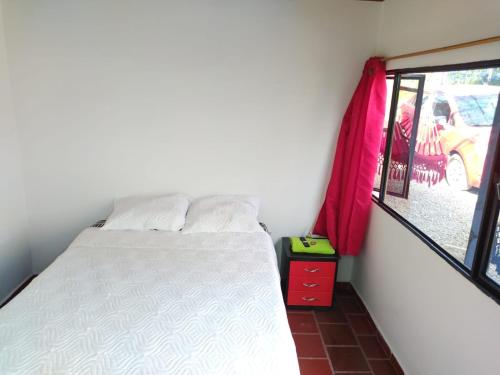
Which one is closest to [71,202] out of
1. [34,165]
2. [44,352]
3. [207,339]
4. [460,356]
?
[34,165]

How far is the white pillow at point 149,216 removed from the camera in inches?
106

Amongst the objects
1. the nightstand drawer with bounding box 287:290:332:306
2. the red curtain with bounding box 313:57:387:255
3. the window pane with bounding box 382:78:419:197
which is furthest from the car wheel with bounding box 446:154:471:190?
the nightstand drawer with bounding box 287:290:332:306

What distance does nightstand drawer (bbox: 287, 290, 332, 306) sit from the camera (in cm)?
281

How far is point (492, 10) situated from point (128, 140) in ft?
7.90

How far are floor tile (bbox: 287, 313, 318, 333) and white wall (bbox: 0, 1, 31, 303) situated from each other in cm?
215

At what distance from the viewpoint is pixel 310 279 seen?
278cm

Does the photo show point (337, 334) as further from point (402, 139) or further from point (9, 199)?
point (9, 199)

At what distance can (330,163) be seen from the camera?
2967mm

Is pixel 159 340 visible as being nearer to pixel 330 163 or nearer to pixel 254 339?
pixel 254 339

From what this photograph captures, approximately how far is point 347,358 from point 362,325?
39 centimetres

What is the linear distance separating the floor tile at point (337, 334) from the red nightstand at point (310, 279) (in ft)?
0.66

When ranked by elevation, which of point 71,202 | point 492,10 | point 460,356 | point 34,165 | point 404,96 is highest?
point 492,10

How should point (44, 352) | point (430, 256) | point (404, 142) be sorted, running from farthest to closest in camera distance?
point (404, 142) → point (430, 256) → point (44, 352)

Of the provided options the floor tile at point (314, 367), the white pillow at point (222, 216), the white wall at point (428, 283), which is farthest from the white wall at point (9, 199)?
the white wall at point (428, 283)
